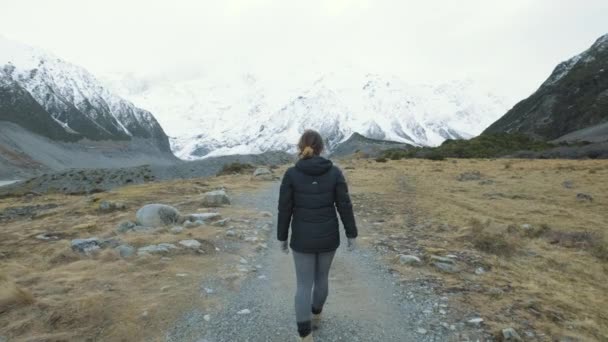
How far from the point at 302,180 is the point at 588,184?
2458 centimetres

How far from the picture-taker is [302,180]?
268 inches

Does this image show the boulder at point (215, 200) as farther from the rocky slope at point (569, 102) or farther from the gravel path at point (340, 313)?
the rocky slope at point (569, 102)

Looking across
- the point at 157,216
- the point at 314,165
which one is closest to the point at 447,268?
the point at 314,165

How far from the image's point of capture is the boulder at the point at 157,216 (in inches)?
565

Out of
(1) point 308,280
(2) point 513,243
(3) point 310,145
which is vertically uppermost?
(3) point 310,145

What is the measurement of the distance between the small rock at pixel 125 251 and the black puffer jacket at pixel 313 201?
17.8ft

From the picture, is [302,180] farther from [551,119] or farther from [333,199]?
[551,119]

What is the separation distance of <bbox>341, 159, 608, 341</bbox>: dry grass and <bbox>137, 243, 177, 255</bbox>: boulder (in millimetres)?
5356

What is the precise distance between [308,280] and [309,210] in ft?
3.50

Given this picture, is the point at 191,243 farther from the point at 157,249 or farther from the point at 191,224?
the point at 191,224

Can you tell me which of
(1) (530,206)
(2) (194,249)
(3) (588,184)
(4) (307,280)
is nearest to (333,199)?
(4) (307,280)

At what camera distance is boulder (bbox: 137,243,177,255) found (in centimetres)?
1095

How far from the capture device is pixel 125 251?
1084 centimetres

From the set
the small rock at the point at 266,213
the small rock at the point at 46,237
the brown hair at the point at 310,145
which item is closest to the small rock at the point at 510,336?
the brown hair at the point at 310,145
